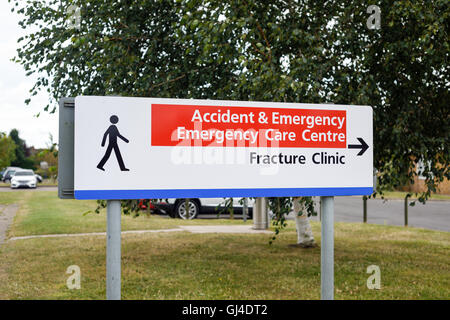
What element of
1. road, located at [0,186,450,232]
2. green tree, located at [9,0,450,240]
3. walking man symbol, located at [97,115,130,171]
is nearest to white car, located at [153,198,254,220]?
road, located at [0,186,450,232]

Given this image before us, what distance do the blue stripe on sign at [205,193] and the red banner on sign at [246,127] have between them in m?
0.28

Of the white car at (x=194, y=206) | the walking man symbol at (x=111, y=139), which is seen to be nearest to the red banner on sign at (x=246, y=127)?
the walking man symbol at (x=111, y=139)

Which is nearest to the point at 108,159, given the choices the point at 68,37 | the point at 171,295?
the point at 171,295

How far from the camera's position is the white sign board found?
8.65 feet

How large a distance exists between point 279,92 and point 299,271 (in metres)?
3.13

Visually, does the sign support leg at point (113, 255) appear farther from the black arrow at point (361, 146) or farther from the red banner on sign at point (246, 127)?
the black arrow at point (361, 146)

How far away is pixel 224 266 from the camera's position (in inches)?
305

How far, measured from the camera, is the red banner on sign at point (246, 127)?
278 cm

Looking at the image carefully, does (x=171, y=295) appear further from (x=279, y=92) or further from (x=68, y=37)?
(x=68, y=37)

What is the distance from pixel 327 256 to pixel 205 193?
873mm

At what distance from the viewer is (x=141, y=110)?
8.89 feet

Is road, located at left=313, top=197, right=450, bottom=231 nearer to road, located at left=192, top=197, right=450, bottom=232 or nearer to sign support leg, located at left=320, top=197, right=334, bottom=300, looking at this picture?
road, located at left=192, top=197, right=450, bottom=232

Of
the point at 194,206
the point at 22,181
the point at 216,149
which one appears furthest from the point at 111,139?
the point at 22,181

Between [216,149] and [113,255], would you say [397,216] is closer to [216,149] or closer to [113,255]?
[216,149]
